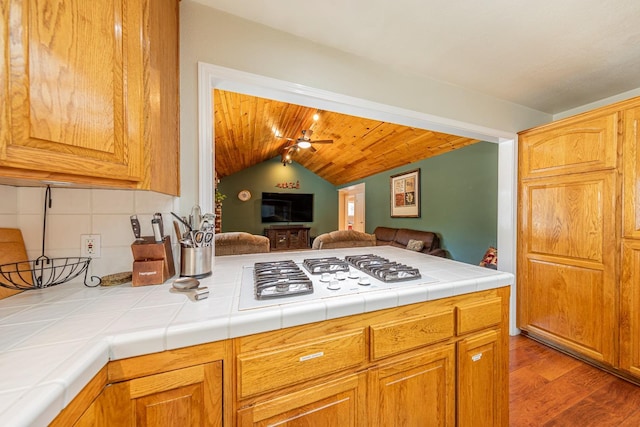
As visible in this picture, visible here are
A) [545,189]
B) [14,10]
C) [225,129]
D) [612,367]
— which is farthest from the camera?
[225,129]

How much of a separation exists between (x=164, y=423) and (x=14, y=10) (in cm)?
113

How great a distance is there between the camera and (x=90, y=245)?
1061 millimetres

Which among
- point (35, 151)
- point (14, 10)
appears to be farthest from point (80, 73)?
point (35, 151)

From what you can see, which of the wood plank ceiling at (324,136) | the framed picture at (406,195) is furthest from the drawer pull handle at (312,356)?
the framed picture at (406,195)

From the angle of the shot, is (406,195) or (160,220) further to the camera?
(406,195)

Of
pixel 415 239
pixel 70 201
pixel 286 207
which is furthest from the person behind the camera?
pixel 286 207

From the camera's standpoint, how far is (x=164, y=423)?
25.9 inches

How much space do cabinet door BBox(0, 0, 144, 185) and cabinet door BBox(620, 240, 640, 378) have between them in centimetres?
289

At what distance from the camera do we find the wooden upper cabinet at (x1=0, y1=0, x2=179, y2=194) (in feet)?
1.93

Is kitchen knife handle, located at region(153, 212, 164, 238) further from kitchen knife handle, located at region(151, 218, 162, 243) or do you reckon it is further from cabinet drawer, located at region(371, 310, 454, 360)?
cabinet drawer, located at region(371, 310, 454, 360)

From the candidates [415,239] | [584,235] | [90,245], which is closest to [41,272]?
[90,245]

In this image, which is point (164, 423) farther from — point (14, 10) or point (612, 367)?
point (612, 367)

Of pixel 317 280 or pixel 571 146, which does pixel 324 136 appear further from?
pixel 317 280

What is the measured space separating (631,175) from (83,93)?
295 cm
